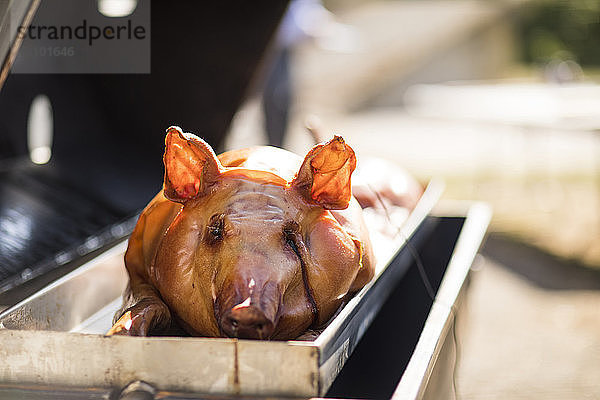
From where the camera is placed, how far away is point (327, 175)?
1.59 metres

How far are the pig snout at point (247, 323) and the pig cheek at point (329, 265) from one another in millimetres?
208

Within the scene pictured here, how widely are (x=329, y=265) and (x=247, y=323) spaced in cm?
27

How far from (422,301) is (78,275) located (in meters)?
1.06

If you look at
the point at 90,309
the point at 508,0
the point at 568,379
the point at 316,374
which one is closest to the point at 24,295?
the point at 90,309

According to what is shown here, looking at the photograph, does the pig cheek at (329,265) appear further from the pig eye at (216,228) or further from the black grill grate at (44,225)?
the black grill grate at (44,225)

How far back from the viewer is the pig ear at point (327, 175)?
1.56 metres

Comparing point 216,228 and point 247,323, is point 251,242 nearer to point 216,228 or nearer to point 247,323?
point 216,228

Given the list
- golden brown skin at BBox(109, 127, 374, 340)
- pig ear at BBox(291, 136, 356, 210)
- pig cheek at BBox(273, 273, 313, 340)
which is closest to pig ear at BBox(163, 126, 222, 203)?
golden brown skin at BBox(109, 127, 374, 340)

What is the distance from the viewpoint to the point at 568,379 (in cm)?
376

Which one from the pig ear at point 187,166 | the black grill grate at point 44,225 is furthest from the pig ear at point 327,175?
the black grill grate at point 44,225

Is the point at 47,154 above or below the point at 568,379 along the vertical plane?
above

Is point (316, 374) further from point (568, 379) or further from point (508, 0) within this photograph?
point (508, 0)

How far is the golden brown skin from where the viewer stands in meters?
1.47

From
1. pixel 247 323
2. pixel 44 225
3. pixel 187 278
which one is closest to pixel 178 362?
pixel 247 323
